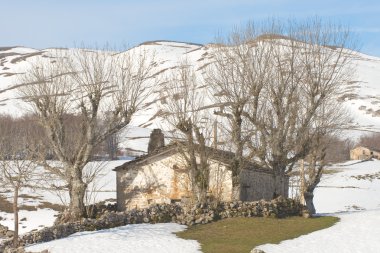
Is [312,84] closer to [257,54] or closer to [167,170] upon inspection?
[257,54]

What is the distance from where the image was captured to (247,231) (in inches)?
1080

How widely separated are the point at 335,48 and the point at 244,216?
15.1m

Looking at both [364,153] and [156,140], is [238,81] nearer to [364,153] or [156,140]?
[156,140]

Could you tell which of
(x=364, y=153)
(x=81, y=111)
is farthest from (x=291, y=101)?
(x=364, y=153)

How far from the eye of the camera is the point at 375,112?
A: 17025 cm

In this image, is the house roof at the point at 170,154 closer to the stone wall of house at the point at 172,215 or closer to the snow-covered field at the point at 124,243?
the stone wall of house at the point at 172,215

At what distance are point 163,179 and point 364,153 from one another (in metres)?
91.9

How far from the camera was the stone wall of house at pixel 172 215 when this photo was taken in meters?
27.3

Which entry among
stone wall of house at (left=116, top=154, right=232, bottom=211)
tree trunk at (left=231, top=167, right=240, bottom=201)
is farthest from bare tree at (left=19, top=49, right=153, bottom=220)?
tree trunk at (left=231, top=167, right=240, bottom=201)

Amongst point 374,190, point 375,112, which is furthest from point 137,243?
point 375,112

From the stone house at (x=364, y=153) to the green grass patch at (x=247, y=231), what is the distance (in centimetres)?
9121

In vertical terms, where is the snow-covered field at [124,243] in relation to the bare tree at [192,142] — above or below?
below

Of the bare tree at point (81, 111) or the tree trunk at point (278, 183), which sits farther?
the tree trunk at point (278, 183)

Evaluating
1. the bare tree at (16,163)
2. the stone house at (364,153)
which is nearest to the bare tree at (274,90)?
the bare tree at (16,163)
